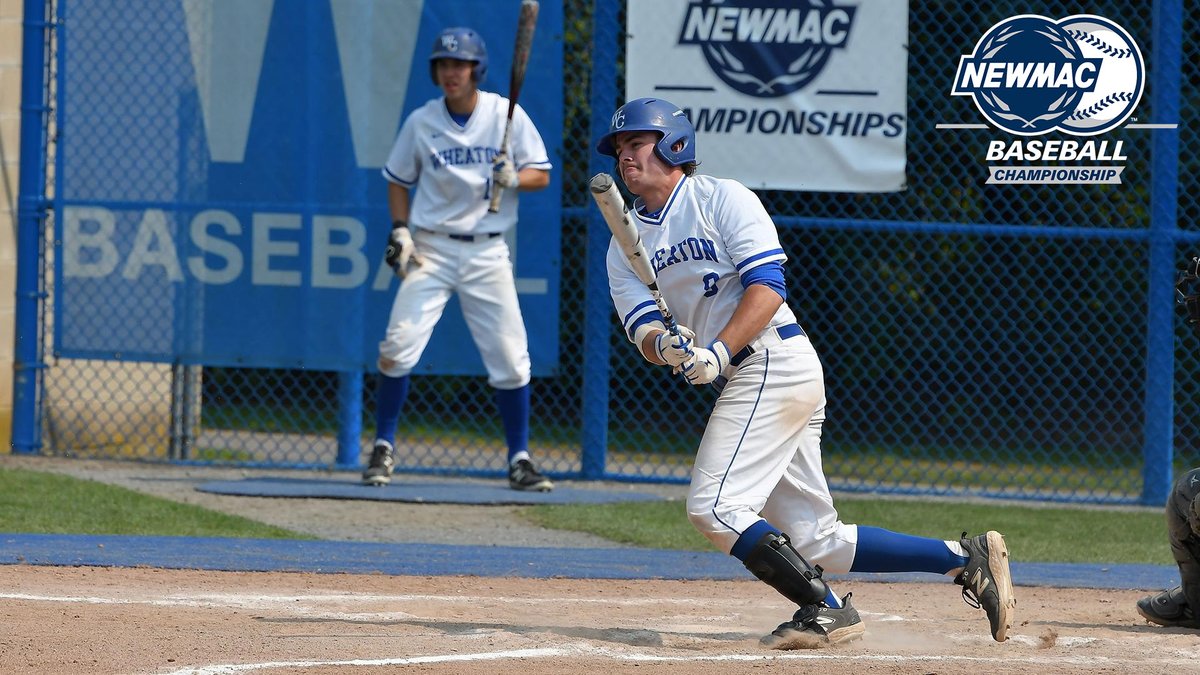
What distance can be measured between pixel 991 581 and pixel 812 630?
1.79ft

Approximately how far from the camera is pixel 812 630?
4.32m

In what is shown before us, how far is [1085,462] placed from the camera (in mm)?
10367

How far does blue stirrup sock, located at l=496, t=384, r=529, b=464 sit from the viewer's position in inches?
300

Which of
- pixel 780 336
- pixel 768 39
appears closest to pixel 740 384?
pixel 780 336

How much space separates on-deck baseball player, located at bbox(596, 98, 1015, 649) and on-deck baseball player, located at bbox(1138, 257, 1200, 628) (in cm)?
63

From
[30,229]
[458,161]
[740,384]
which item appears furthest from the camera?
[30,229]

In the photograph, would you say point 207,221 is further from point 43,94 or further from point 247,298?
point 43,94

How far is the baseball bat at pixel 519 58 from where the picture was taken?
732 cm

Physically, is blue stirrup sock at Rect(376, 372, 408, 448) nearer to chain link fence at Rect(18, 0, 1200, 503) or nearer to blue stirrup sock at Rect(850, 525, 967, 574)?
chain link fence at Rect(18, 0, 1200, 503)

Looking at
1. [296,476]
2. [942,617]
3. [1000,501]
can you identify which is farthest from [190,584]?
[1000,501]


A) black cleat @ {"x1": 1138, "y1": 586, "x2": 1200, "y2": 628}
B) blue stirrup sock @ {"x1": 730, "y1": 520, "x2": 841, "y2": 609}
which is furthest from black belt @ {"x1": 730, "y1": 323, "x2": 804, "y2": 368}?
black cleat @ {"x1": 1138, "y1": 586, "x2": 1200, "y2": 628}

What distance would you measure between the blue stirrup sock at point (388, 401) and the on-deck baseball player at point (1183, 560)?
3.72 metres

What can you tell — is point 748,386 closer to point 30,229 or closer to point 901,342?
point 30,229

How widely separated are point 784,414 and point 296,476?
4263 mm
